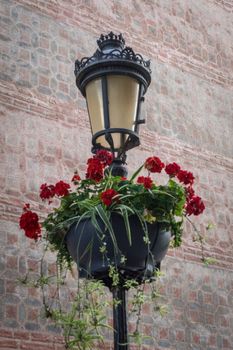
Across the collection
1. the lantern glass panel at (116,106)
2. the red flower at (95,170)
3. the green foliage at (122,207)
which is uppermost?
the lantern glass panel at (116,106)

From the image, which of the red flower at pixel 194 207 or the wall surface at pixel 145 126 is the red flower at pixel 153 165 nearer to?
the red flower at pixel 194 207

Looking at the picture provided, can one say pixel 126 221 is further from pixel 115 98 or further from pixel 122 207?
pixel 115 98

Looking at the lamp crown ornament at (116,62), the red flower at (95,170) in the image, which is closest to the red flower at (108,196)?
the red flower at (95,170)

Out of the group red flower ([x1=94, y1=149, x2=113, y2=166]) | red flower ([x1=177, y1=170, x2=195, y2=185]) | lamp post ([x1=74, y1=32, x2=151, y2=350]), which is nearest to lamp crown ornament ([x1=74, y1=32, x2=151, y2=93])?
lamp post ([x1=74, y1=32, x2=151, y2=350])

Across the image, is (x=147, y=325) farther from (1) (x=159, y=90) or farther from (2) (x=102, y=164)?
(2) (x=102, y=164)

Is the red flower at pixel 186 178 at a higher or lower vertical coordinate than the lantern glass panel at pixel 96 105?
lower

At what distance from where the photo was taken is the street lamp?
4535 millimetres

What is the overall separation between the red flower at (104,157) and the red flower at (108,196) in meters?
0.36

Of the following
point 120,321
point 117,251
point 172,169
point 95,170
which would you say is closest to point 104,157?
point 95,170

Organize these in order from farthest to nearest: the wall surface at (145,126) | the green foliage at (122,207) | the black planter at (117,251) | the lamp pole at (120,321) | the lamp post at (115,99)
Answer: the wall surface at (145,126)
the lamp post at (115,99)
the green foliage at (122,207)
the black planter at (117,251)
the lamp pole at (120,321)

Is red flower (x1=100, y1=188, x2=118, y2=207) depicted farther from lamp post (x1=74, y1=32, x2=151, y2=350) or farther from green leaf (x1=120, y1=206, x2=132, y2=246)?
lamp post (x1=74, y1=32, x2=151, y2=350)

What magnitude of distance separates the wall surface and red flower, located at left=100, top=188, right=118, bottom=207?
2648 millimetres

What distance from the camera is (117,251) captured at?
4.04 meters

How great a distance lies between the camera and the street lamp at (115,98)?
4.54m
